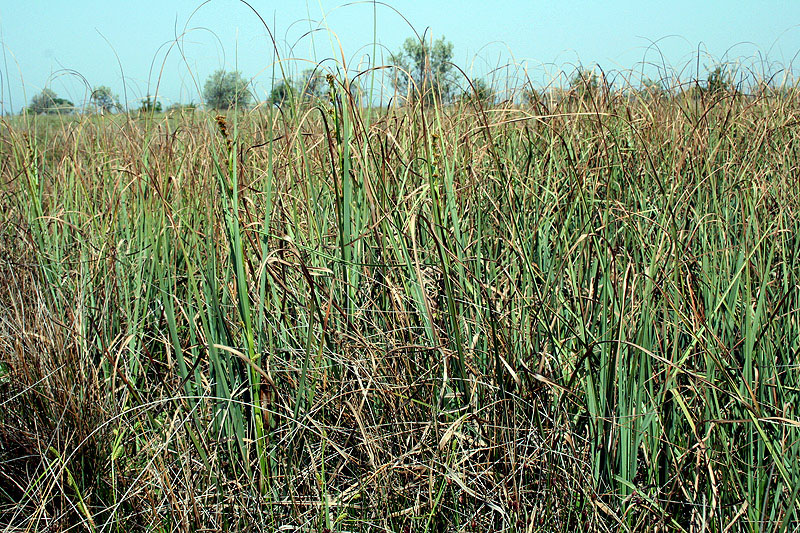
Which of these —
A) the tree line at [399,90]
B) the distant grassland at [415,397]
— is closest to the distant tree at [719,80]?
the tree line at [399,90]

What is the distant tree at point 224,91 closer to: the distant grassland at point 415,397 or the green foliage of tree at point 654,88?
the distant grassland at point 415,397

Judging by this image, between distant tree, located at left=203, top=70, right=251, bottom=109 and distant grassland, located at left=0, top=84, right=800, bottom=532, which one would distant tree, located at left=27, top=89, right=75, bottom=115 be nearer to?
distant tree, located at left=203, top=70, right=251, bottom=109

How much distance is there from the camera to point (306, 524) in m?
1.07

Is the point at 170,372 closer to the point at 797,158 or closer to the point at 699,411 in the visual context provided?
the point at 699,411

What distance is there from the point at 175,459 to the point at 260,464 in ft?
0.78

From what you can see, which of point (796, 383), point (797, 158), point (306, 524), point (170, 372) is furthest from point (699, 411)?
point (797, 158)

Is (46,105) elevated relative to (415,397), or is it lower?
elevated

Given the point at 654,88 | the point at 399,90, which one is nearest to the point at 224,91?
the point at 399,90

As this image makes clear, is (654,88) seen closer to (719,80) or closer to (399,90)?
(719,80)

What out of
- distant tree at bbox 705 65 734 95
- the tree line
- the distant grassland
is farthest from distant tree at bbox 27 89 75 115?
distant tree at bbox 705 65 734 95

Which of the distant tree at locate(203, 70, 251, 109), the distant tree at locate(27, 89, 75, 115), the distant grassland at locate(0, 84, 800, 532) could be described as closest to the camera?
the distant grassland at locate(0, 84, 800, 532)

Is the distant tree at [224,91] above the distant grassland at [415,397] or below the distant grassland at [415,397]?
above

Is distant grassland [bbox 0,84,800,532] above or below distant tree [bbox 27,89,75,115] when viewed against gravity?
below

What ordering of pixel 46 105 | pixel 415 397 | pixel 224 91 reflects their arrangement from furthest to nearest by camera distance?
1. pixel 46 105
2. pixel 224 91
3. pixel 415 397
